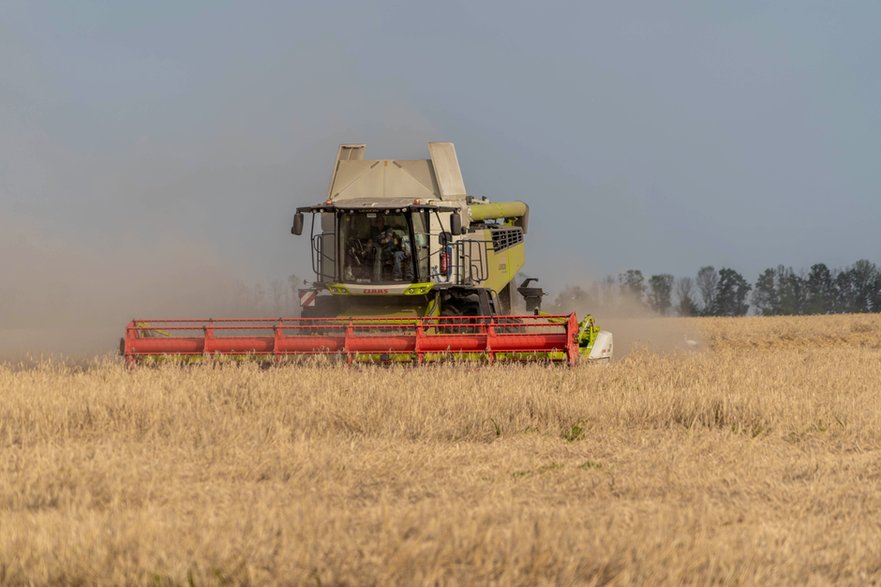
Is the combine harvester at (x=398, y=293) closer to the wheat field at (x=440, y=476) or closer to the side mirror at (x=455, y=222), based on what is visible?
the side mirror at (x=455, y=222)

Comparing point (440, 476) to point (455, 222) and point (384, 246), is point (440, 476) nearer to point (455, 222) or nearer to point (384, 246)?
point (455, 222)

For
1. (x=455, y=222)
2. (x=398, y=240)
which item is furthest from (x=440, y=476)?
(x=398, y=240)

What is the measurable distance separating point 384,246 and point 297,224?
54.7 inches

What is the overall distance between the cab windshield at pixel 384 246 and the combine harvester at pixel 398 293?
1cm

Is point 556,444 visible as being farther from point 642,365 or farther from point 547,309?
point 547,309

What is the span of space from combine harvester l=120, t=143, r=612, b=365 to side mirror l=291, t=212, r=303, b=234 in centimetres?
1

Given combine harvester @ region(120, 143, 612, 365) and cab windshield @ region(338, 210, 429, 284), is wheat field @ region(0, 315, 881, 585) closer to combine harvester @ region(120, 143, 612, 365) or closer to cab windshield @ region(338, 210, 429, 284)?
combine harvester @ region(120, 143, 612, 365)

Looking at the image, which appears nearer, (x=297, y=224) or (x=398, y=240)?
(x=297, y=224)

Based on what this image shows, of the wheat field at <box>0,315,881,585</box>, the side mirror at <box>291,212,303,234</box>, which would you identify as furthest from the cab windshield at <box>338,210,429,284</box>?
the wheat field at <box>0,315,881,585</box>

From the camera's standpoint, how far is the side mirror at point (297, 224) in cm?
1422

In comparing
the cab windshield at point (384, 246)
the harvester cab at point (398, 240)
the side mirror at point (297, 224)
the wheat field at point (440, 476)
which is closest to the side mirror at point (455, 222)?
the harvester cab at point (398, 240)

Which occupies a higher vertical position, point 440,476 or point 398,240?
point 398,240

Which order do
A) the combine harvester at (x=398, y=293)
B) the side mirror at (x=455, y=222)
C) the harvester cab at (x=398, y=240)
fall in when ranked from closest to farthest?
the combine harvester at (x=398, y=293)
the side mirror at (x=455, y=222)
the harvester cab at (x=398, y=240)

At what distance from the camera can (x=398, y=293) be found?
14.7 metres
